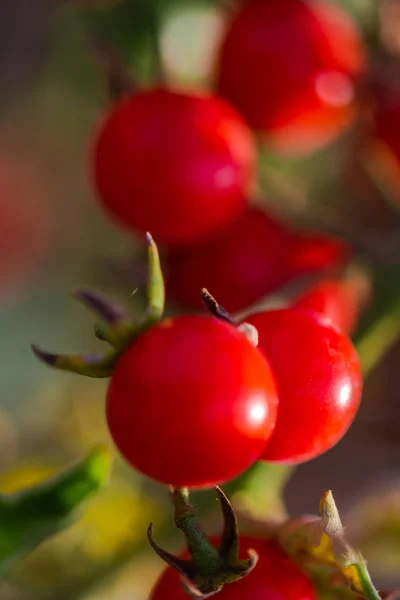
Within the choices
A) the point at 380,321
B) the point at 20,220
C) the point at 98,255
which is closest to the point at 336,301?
the point at 380,321

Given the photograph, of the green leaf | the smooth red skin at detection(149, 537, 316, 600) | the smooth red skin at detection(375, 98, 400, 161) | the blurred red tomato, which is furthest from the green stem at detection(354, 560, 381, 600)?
the blurred red tomato

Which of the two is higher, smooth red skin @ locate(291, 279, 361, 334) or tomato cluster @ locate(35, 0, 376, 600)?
tomato cluster @ locate(35, 0, 376, 600)

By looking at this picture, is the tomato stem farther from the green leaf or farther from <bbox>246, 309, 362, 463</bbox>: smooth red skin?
the green leaf

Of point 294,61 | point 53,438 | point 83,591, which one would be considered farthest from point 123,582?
point 294,61

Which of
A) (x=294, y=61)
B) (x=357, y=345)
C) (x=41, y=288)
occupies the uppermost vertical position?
(x=294, y=61)

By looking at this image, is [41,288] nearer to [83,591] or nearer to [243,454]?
[83,591]
